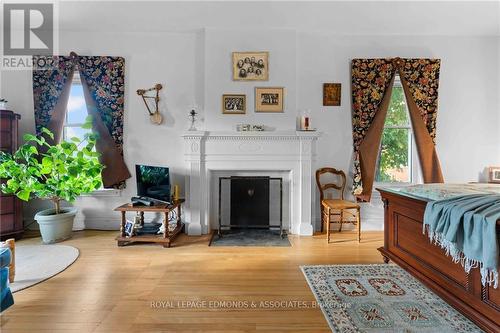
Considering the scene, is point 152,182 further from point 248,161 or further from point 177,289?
point 177,289

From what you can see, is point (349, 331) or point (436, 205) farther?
point (436, 205)

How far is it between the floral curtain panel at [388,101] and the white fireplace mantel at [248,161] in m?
0.77

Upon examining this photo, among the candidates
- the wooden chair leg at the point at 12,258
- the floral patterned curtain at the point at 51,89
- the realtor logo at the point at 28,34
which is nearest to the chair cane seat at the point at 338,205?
the wooden chair leg at the point at 12,258

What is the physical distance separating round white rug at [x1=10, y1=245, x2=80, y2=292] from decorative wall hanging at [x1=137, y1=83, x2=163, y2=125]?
1.86 m

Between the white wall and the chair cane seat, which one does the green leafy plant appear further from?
the chair cane seat

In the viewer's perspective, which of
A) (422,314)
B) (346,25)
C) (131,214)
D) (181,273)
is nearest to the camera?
(422,314)

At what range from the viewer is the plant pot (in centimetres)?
321

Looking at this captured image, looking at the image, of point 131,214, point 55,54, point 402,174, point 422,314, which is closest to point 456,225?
point 422,314

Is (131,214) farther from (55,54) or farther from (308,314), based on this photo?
(308,314)

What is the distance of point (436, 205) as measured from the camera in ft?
5.96

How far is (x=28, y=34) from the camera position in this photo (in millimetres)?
3697

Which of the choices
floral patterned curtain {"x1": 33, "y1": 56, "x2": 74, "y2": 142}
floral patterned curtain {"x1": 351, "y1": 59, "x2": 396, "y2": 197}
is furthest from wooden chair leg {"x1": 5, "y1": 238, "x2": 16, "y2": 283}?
floral patterned curtain {"x1": 351, "y1": 59, "x2": 396, "y2": 197}

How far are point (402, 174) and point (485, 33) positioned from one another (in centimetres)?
225

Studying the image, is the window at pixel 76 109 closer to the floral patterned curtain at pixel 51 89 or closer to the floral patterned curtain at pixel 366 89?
the floral patterned curtain at pixel 51 89
